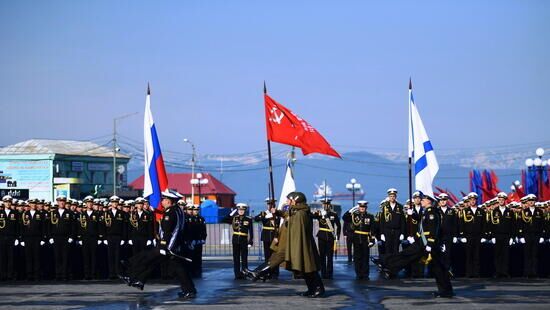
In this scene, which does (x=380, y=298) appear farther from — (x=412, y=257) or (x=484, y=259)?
(x=484, y=259)

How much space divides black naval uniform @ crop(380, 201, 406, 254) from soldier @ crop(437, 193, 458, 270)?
1.10m

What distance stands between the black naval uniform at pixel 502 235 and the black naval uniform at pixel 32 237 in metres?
9.59

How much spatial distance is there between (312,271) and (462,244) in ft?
23.4

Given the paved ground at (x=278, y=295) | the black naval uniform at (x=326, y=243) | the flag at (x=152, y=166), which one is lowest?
the paved ground at (x=278, y=295)

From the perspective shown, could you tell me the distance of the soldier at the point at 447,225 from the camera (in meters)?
18.7

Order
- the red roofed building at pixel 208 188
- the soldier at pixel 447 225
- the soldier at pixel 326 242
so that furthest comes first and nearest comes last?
the red roofed building at pixel 208 188
the soldier at pixel 326 242
the soldier at pixel 447 225

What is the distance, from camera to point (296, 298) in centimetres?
1672

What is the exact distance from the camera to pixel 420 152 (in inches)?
820

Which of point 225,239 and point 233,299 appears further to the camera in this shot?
point 225,239

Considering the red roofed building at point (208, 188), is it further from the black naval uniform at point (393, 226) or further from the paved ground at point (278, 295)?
the paved ground at point (278, 295)

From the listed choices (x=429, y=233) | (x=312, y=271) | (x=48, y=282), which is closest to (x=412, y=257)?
(x=429, y=233)

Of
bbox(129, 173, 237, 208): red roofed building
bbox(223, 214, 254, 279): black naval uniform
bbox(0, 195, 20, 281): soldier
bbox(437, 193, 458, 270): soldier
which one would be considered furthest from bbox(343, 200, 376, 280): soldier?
bbox(129, 173, 237, 208): red roofed building

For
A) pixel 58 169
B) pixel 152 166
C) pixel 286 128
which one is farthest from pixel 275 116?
pixel 58 169

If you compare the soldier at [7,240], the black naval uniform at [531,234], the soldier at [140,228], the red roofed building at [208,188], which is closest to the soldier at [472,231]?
the black naval uniform at [531,234]
